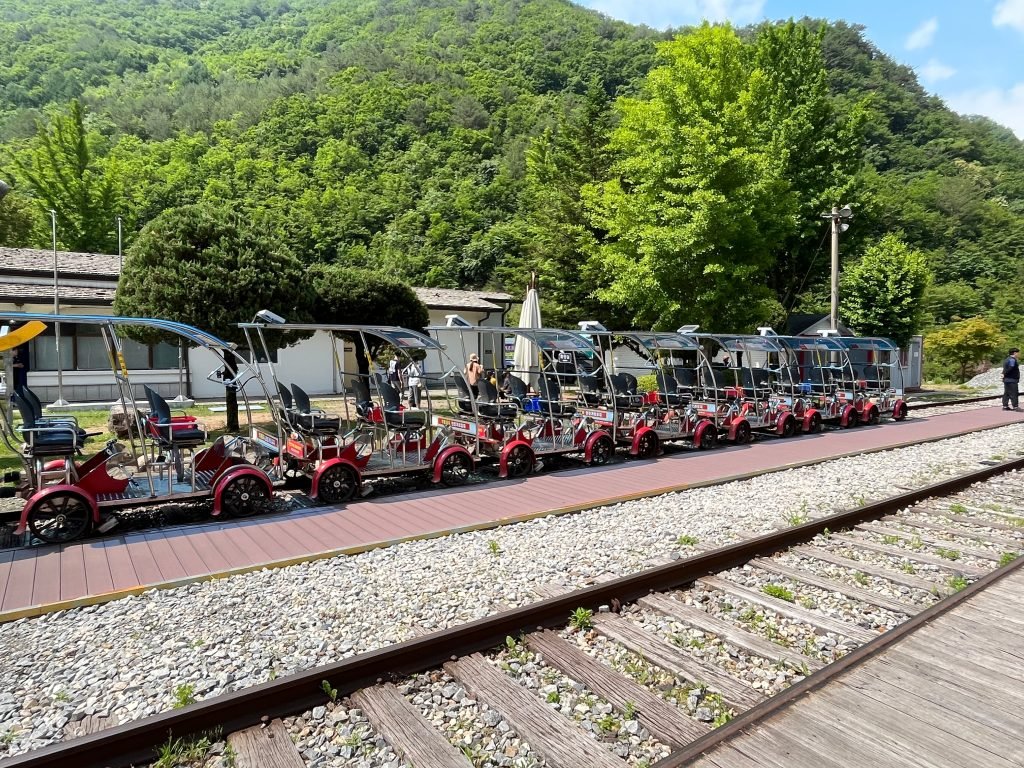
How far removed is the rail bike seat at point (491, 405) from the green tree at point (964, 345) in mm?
34720

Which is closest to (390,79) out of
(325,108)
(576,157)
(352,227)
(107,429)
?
(325,108)

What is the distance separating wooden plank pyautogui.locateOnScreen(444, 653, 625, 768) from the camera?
3203mm

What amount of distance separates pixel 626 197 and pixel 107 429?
50.3ft

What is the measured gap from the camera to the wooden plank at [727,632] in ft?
13.8

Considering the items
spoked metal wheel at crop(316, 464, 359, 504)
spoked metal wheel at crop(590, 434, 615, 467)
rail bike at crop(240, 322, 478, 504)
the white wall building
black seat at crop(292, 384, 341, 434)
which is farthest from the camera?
the white wall building

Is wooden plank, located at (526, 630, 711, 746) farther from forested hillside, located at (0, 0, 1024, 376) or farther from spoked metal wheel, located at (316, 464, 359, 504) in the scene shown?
forested hillside, located at (0, 0, 1024, 376)

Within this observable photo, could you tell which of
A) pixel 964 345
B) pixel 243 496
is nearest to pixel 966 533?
pixel 243 496

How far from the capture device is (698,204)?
17.8 m

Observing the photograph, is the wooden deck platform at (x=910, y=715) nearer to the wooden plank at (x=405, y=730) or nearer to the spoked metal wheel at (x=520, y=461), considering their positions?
the wooden plank at (x=405, y=730)

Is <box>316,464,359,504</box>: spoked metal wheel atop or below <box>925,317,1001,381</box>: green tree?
below

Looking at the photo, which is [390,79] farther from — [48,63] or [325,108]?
[48,63]

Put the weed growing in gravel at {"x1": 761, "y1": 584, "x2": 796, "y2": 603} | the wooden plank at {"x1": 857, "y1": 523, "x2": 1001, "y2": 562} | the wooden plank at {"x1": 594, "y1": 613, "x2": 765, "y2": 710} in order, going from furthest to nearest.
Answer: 1. the wooden plank at {"x1": 857, "y1": 523, "x2": 1001, "y2": 562}
2. the weed growing in gravel at {"x1": 761, "y1": 584, "x2": 796, "y2": 603}
3. the wooden plank at {"x1": 594, "y1": 613, "x2": 765, "y2": 710}

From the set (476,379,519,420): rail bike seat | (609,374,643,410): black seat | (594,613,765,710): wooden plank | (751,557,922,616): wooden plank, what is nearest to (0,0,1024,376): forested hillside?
(609,374,643,410): black seat

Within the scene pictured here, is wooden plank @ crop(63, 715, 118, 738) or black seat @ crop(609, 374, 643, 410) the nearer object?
wooden plank @ crop(63, 715, 118, 738)
